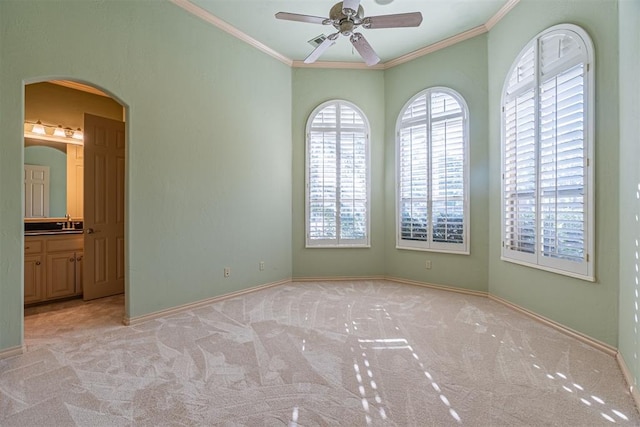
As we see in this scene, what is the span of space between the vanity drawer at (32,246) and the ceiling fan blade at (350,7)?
4.29m

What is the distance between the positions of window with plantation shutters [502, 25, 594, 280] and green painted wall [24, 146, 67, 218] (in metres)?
6.01

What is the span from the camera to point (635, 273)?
209cm

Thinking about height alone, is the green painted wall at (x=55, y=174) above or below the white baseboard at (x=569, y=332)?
above

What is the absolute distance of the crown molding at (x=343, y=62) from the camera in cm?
363

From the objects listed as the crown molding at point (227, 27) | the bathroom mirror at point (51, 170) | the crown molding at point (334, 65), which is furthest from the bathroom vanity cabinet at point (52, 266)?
the crown molding at point (334, 65)

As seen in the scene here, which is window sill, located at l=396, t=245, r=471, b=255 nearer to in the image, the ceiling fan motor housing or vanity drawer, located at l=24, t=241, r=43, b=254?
the ceiling fan motor housing

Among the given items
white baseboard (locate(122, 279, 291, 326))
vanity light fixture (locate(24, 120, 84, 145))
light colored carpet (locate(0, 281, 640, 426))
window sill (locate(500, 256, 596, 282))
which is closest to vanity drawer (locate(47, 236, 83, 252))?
light colored carpet (locate(0, 281, 640, 426))

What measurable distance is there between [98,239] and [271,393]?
338cm

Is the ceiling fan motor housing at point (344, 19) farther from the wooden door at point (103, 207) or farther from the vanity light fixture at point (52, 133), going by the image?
the vanity light fixture at point (52, 133)

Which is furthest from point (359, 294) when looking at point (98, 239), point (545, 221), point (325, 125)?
point (98, 239)

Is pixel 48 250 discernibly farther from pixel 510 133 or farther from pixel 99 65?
pixel 510 133

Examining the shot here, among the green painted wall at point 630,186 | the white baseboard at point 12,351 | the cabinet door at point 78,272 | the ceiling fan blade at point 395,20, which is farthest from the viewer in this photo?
the cabinet door at point 78,272

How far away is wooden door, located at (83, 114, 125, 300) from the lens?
3.90 meters

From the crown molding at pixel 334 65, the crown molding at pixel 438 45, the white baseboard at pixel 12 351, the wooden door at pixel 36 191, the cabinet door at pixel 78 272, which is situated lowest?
the white baseboard at pixel 12 351
